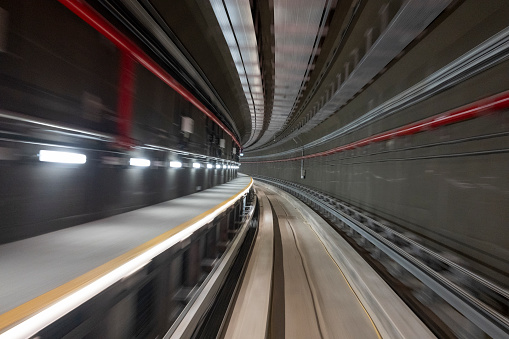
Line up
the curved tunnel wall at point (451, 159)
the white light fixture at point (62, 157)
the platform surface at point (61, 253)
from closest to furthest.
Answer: the platform surface at point (61, 253)
the white light fixture at point (62, 157)
the curved tunnel wall at point (451, 159)

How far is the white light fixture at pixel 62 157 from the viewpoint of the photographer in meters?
1.93

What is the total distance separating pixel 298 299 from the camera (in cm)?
331

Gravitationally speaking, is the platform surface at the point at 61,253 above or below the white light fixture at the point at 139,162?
below

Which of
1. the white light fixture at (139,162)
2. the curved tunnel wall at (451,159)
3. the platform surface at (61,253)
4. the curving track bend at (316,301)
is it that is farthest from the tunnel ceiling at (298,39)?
the curving track bend at (316,301)

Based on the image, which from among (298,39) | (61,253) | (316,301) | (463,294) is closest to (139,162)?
(61,253)

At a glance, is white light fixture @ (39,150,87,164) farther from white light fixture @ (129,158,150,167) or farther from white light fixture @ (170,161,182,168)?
white light fixture @ (170,161,182,168)

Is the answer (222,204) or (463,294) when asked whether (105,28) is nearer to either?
(222,204)

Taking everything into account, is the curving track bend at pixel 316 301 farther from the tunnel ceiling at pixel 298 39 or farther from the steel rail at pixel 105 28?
the tunnel ceiling at pixel 298 39

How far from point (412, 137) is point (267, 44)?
3.04 metres

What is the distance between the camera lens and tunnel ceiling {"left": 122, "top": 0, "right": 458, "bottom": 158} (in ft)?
10.4

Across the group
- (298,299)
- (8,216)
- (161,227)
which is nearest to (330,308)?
(298,299)

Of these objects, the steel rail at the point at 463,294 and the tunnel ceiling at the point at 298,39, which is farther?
the tunnel ceiling at the point at 298,39

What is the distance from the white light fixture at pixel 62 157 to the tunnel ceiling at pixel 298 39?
1.60m

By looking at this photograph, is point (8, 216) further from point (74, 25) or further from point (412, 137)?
point (412, 137)
